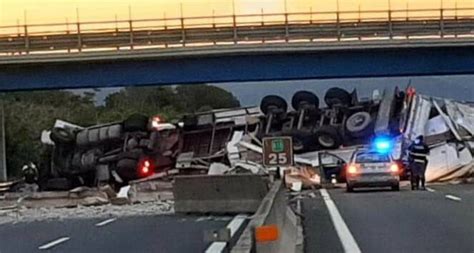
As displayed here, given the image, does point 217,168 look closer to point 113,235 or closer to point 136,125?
point 136,125

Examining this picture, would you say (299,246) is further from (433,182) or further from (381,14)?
(381,14)

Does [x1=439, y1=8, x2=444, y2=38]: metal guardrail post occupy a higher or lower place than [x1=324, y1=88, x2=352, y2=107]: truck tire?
higher

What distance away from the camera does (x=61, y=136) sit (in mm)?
56719

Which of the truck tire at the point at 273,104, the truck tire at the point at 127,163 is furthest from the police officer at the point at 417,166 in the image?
the truck tire at the point at 273,104

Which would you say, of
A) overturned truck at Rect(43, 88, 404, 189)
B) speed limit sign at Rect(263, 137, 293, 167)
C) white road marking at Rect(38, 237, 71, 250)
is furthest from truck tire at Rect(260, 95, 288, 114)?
white road marking at Rect(38, 237, 71, 250)

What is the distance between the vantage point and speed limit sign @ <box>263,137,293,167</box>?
3181cm

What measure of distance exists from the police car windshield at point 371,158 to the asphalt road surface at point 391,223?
4.90 metres

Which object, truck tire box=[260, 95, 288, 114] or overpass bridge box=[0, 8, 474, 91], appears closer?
overpass bridge box=[0, 8, 474, 91]

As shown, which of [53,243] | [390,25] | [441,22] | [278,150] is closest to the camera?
[53,243]

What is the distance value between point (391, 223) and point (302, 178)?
23.3m

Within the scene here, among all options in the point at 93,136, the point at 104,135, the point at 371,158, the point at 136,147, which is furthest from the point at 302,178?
the point at 93,136

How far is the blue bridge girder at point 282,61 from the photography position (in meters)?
47.0

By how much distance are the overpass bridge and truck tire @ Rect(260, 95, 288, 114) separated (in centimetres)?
645

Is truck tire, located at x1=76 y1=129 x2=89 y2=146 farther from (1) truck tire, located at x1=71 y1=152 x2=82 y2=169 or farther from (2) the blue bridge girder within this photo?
(2) the blue bridge girder
